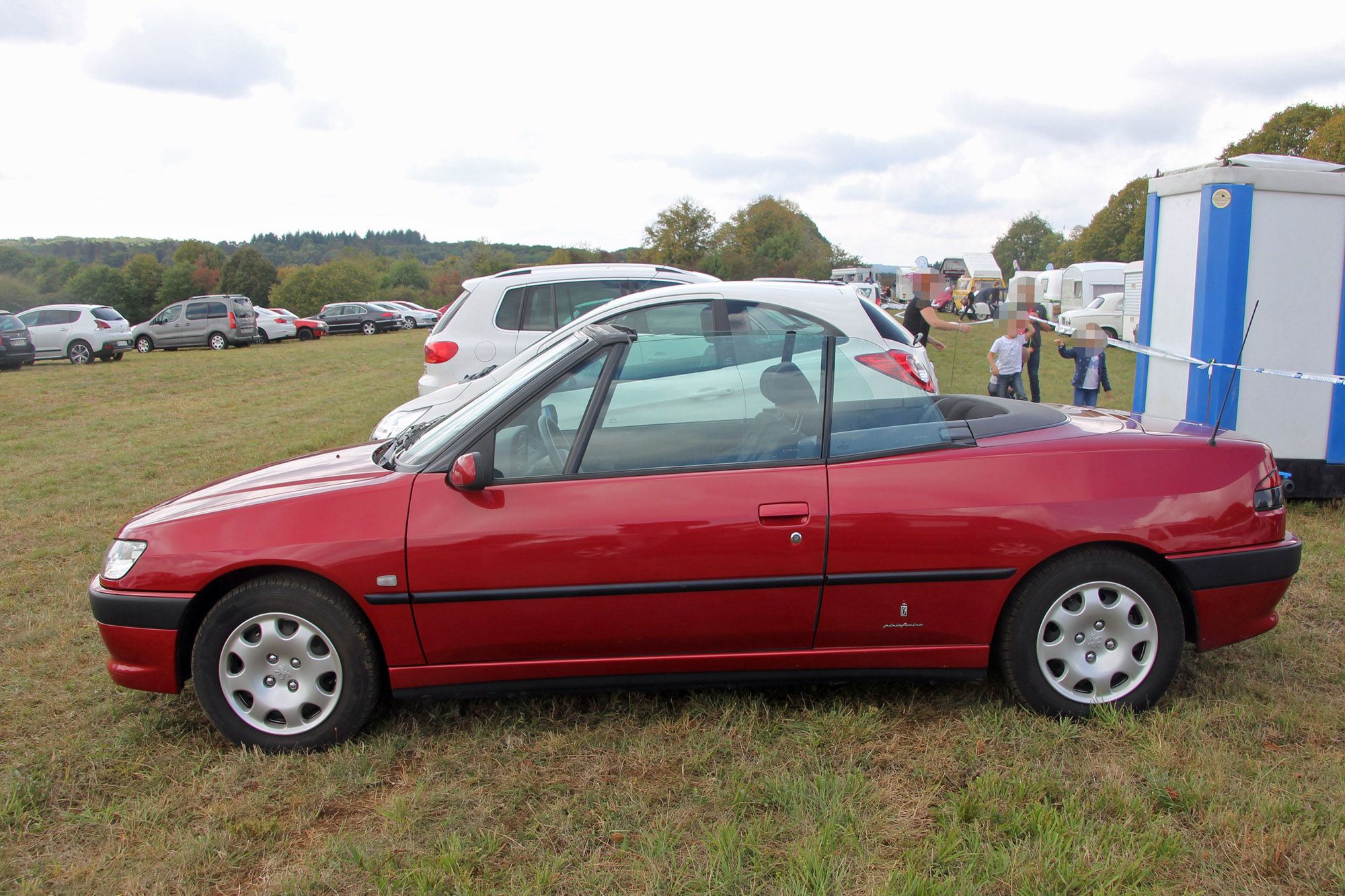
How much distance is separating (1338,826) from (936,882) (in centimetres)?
124

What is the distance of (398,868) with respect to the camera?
8.11ft

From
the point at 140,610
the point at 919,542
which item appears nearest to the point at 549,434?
the point at 919,542

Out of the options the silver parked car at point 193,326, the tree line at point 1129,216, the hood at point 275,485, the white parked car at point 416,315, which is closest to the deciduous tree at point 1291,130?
the tree line at point 1129,216

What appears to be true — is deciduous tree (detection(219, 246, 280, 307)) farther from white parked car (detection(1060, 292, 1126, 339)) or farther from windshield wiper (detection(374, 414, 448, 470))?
windshield wiper (detection(374, 414, 448, 470))

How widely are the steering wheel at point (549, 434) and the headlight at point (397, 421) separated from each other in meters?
2.93

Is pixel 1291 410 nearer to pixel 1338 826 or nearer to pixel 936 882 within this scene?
pixel 1338 826

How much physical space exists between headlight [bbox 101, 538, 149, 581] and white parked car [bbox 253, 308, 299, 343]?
28148 millimetres

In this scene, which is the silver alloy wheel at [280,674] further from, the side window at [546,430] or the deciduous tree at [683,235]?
the deciduous tree at [683,235]

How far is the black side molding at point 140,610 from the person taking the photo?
305 centimetres

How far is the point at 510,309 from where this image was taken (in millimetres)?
8094

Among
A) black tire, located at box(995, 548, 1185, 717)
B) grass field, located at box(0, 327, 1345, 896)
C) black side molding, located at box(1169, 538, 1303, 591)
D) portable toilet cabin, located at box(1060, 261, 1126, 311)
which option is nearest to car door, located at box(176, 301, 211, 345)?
grass field, located at box(0, 327, 1345, 896)

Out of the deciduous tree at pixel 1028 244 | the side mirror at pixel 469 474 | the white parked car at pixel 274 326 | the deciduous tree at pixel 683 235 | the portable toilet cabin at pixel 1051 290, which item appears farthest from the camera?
the deciduous tree at pixel 1028 244

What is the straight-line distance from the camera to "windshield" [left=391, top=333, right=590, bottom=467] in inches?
125

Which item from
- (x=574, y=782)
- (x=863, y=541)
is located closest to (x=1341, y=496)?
(x=863, y=541)
